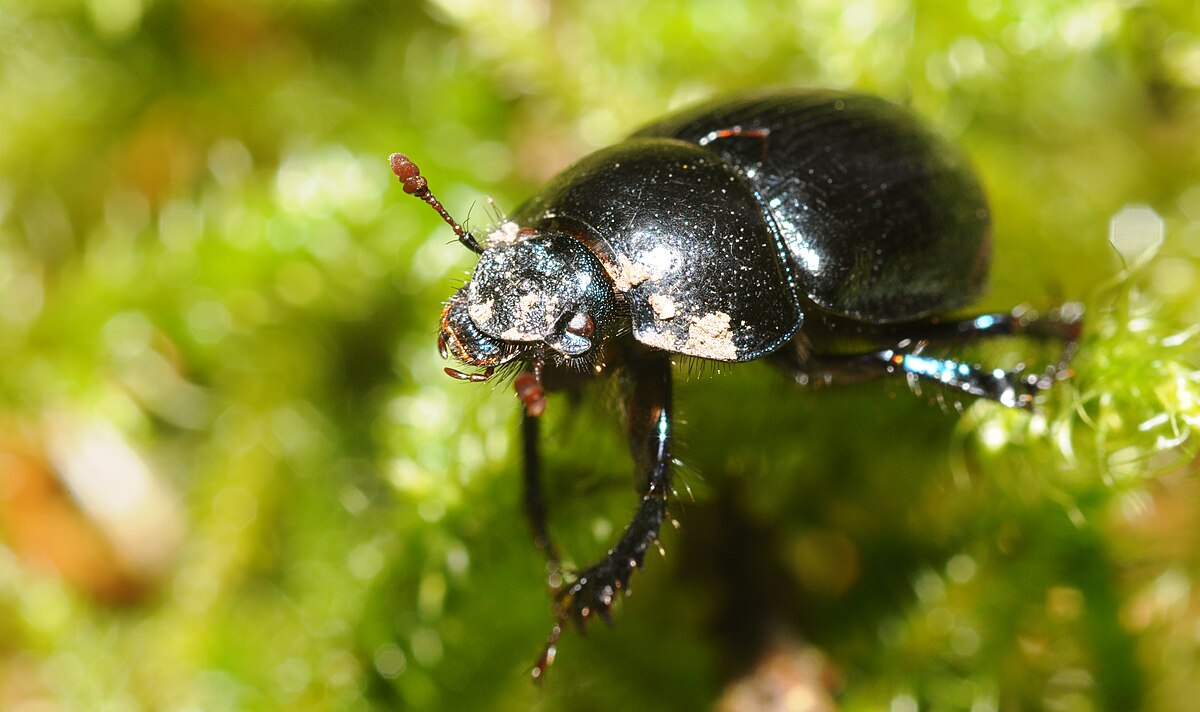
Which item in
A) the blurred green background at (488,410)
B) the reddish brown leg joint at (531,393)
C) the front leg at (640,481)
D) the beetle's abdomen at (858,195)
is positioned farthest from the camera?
the blurred green background at (488,410)

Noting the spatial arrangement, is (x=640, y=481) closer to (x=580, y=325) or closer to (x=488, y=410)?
(x=580, y=325)

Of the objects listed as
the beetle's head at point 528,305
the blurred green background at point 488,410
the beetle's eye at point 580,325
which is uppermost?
the beetle's head at point 528,305

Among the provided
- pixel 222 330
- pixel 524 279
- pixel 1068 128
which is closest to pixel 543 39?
pixel 222 330

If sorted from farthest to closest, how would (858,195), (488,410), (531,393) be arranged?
(488,410) < (858,195) < (531,393)

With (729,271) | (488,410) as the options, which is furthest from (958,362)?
(488,410)

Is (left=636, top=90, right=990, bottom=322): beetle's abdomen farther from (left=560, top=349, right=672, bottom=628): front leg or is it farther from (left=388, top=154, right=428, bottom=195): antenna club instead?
(left=388, top=154, right=428, bottom=195): antenna club

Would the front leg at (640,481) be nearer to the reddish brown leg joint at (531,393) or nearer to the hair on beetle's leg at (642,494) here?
the hair on beetle's leg at (642,494)

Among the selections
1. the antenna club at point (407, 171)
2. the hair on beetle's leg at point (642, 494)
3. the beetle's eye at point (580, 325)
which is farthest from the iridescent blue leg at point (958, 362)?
the antenna club at point (407, 171)
